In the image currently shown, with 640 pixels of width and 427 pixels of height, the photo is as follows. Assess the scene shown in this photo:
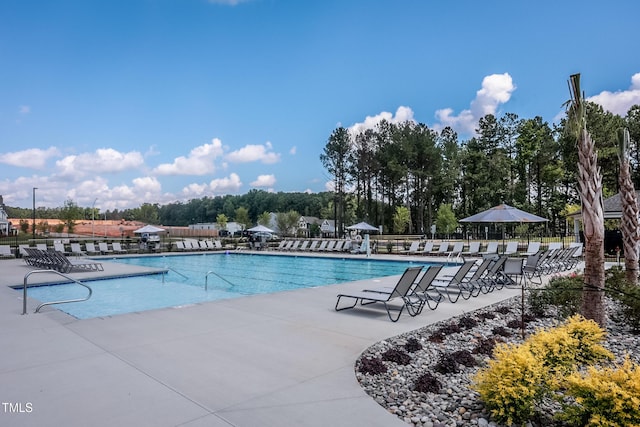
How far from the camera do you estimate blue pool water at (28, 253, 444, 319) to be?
987 centimetres

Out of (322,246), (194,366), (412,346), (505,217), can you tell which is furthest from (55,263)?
(505,217)

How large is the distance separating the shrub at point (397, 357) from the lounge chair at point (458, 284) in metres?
4.05

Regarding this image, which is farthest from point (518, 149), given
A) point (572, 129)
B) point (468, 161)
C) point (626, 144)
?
point (572, 129)

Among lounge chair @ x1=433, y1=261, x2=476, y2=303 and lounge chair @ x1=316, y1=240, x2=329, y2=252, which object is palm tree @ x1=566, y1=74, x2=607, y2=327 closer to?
lounge chair @ x1=433, y1=261, x2=476, y2=303

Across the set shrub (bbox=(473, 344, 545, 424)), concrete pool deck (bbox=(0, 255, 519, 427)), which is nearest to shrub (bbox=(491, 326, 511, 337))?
concrete pool deck (bbox=(0, 255, 519, 427))

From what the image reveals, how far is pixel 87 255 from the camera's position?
21906 mm

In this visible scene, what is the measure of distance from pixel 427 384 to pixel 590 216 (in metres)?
3.43

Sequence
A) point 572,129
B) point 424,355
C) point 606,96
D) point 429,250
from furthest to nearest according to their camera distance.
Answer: point 606,96 → point 429,250 → point 572,129 → point 424,355

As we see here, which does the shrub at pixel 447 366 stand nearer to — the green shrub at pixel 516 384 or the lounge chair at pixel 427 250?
the green shrub at pixel 516 384

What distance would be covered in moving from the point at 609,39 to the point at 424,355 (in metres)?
17.8

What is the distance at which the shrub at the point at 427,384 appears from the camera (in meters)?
3.62

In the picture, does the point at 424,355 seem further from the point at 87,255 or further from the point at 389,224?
the point at 389,224

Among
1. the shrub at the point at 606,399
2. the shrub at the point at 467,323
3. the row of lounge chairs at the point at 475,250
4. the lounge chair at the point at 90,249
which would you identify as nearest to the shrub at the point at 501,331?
the shrub at the point at 467,323

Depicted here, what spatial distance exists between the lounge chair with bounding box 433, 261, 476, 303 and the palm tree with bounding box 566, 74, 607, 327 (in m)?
3.00
